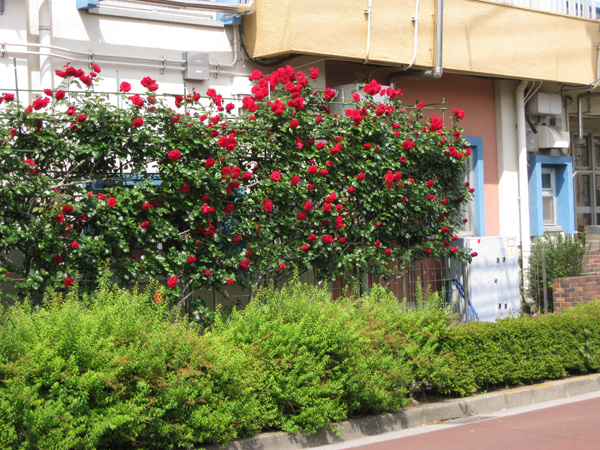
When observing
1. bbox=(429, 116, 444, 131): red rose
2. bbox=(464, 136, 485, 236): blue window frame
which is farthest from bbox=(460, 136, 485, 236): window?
bbox=(429, 116, 444, 131): red rose

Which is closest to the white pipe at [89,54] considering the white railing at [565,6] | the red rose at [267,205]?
the red rose at [267,205]

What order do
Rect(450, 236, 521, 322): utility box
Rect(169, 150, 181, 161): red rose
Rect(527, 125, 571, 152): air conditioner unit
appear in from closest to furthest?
Rect(169, 150, 181, 161): red rose
Rect(450, 236, 521, 322): utility box
Rect(527, 125, 571, 152): air conditioner unit

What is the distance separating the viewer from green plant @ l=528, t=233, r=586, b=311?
13.9 meters

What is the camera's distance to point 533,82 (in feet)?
48.0

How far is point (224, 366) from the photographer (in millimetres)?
7023

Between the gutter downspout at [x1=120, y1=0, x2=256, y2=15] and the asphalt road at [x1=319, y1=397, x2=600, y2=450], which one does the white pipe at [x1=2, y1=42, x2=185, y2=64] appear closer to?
the gutter downspout at [x1=120, y1=0, x2=256, y2=15]

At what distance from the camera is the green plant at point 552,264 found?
13.9 meters

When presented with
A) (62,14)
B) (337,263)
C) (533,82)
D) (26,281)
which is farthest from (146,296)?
(533,82)

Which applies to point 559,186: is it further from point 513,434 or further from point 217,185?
point 513,434

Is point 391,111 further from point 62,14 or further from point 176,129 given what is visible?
point 62,14

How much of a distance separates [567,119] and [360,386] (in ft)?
31.9

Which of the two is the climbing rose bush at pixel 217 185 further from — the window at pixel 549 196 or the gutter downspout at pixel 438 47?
the window at pixel 549 196

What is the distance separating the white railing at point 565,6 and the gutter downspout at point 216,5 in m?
4.90

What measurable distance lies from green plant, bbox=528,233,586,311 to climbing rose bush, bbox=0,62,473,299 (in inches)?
119
